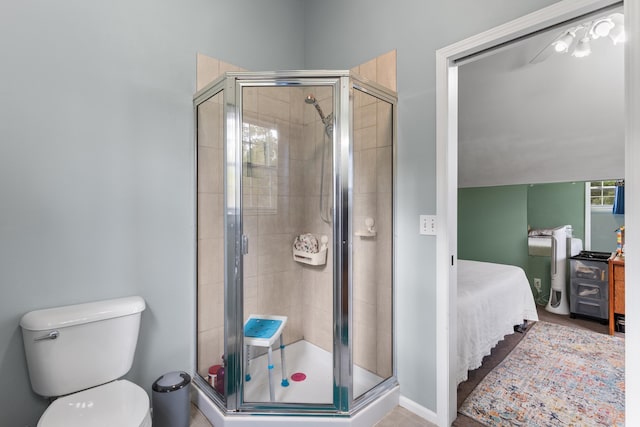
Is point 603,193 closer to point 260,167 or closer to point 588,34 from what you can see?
point 588,34

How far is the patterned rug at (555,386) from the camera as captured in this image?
1.87m

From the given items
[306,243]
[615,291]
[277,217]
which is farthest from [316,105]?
[615,291]

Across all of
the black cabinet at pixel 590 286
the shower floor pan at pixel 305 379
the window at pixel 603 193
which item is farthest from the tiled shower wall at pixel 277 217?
the window at pixel 603 193

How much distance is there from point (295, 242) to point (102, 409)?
1.15m

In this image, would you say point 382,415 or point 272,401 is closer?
point 272,401

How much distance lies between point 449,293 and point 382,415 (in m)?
0.81

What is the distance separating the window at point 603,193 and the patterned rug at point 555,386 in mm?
1757

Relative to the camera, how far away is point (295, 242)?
1.90 meters

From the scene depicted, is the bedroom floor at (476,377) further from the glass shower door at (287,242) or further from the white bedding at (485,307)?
the glass shower door at (287,242)

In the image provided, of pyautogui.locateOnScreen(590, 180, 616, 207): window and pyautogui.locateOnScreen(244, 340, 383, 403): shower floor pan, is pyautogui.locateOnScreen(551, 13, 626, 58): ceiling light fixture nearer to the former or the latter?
pyautogui.locateOnScreen(244, 340, 383, 403): shower floor pan

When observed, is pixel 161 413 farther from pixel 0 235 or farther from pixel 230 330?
pixel 0 235

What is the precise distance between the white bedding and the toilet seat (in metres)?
1.87

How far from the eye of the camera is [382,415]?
1.78 meters

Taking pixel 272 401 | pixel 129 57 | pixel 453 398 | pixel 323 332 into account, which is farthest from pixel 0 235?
pixel 453 398
